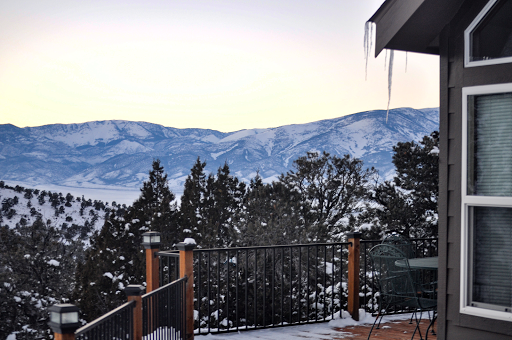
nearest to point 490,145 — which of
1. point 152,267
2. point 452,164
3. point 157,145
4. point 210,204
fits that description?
point 452,164

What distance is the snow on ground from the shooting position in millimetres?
4461

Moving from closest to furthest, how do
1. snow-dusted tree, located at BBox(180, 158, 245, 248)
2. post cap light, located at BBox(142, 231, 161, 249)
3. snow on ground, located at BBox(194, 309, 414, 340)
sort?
1. post cap light, located at BBox(142, 231, 161, 249)
2. snow on ground, located at BBox(194, 309, 414, 340)
3. snow-dusted tree, located at BBox(180, 158, 245, 248)

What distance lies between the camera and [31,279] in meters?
20.5

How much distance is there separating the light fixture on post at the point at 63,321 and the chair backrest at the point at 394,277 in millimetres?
2645

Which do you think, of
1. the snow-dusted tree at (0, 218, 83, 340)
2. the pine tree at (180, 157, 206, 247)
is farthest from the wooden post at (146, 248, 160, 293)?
the snow-dusted tree at (0, 218, 83, 340)

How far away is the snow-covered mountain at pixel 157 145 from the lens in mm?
43406

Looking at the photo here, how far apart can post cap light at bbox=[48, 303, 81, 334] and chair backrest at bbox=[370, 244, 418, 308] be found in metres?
2.65

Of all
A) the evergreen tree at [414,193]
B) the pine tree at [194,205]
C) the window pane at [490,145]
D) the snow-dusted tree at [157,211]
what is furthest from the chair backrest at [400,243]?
the pine tree at [194,205]

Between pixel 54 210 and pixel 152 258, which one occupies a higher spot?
pixel 152 258

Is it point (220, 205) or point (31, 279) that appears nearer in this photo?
point (220, 205)

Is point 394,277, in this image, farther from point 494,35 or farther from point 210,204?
point 210,204

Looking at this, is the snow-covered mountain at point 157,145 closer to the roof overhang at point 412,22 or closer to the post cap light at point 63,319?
the roof overhang at point 412,22

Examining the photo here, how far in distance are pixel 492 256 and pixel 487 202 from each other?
360 mm

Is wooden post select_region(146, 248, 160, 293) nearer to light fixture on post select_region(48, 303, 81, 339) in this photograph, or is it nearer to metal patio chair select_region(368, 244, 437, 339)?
metal patio chair select_region(368, 244, 437, 339)
